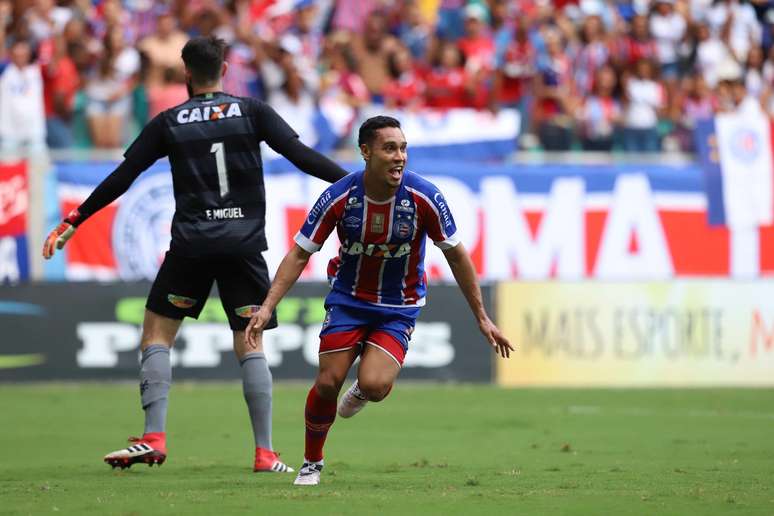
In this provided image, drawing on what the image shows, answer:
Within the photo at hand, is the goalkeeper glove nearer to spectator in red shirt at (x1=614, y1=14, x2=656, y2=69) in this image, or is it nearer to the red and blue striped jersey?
the red and blue striped jersey

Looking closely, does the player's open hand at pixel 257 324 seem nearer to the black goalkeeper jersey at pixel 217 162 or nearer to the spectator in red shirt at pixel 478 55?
the black goalkeeper jersey at pixel 217 162

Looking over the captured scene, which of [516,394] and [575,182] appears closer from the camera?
[516,394]

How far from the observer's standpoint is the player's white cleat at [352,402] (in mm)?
8188

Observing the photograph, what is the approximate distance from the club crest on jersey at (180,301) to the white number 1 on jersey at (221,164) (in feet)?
2.26

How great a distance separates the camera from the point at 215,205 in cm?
849

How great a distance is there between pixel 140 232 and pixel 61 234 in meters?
8.71

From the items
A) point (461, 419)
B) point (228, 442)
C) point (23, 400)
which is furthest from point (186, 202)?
point (23, 400)

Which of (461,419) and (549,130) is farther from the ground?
(549,130)

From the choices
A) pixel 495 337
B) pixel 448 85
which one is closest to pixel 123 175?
pixel 495 337

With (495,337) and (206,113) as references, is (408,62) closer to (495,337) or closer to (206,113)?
(206,113)

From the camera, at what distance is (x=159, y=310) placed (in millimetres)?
8625

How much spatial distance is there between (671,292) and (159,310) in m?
9.38

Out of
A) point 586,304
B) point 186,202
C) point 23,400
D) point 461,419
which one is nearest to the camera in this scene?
point 186,202

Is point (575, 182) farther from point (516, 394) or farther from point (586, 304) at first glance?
point (516, 394)
